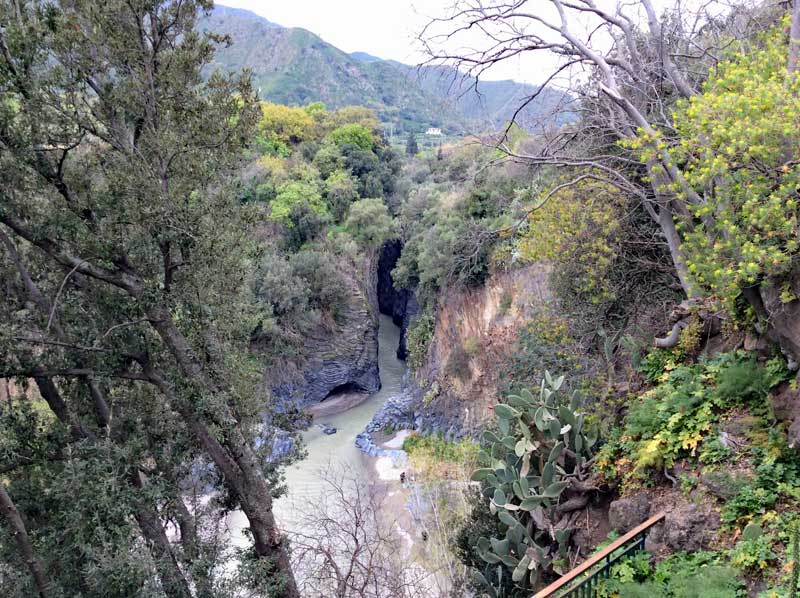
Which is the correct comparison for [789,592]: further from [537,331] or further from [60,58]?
[60,58]

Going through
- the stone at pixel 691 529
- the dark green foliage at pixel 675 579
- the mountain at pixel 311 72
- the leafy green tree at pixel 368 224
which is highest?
the mountain at pixel 311 72

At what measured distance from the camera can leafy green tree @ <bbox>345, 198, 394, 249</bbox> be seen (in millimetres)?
28641

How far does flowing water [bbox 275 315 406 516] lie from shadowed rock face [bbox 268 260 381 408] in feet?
4.01

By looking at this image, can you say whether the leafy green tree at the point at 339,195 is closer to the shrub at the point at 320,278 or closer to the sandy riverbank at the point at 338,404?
the shrub at the point at 320,278

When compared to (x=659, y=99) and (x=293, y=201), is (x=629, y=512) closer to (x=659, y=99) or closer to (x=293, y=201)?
(x=659, y=99)

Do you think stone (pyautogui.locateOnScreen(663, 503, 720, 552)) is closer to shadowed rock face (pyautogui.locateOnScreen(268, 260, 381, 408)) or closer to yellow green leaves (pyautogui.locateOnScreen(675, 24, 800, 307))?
yellow green leaves (pyautogui.locateOnScreen(675, 24, 800, 307))

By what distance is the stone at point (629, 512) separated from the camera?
5.20 m

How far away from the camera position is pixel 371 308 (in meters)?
28.6

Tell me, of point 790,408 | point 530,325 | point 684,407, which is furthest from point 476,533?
point 790,408

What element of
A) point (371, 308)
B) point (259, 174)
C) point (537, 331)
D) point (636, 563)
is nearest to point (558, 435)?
point (636, 563)

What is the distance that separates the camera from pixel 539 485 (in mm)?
6113

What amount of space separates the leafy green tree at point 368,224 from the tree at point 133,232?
21.1 m

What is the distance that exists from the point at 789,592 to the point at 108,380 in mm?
8546

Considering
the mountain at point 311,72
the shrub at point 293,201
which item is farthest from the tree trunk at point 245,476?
the mountain at point 311,72
